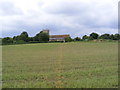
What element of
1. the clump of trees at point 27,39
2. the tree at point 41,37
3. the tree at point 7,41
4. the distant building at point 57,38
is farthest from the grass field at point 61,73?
the distant building at point 57,38

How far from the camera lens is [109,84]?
5.17 meters

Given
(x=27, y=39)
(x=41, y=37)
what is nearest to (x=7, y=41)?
(x=27, y=39)

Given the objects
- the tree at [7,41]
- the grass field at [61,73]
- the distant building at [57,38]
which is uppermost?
the distant building at [57,38]

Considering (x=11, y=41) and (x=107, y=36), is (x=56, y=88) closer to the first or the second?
(x=11, y=41)

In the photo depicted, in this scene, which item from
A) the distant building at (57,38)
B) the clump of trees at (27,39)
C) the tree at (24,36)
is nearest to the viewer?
the tree at (24,36)

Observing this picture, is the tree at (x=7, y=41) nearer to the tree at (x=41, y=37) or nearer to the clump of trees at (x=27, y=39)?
the clump of trees at (x=27, y=39)

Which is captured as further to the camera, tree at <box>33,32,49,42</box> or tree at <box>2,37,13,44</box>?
tree at <box>33,32,49,42</box>

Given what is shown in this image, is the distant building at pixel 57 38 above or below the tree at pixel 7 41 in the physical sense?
above

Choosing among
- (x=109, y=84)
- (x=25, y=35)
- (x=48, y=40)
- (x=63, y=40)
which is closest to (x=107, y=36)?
(x=63, y=40)

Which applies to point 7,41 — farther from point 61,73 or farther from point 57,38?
point 61,73

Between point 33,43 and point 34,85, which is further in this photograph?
point 33,43

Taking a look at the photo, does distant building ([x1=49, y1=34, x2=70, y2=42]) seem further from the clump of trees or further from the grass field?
the grass field

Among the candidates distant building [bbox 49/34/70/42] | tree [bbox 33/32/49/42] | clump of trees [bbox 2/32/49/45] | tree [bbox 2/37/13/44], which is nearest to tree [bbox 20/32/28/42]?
clump of trees [bbox 2/32/49/45]

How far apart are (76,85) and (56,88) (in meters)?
0.67
